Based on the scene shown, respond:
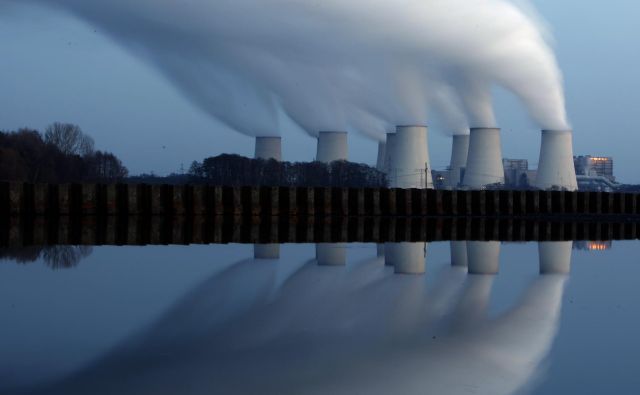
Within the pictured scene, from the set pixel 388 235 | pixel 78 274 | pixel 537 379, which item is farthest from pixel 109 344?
pixel 388 235

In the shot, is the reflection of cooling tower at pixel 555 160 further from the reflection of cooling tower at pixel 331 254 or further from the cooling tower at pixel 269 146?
the reflection of cooling tower at pixel 331 254

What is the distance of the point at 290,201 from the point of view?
72.8ft

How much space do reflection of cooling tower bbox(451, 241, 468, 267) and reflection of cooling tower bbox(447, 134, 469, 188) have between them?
106 ft

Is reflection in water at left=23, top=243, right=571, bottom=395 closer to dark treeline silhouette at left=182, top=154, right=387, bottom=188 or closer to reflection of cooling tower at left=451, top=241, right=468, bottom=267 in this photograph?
reflection of cooling tower at left=451, top=241, right=468, bottom=267

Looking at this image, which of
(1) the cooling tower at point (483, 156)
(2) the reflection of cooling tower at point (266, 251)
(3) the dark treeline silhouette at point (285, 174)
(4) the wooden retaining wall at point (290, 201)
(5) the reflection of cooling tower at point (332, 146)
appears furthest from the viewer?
(3) the dark treeline silhouette at point (285, 174)

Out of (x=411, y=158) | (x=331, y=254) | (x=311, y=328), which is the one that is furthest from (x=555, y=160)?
(x=311, y=328)

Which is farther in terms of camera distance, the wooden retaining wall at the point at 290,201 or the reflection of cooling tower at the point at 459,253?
the wooden retaining wall at the point at 290,201

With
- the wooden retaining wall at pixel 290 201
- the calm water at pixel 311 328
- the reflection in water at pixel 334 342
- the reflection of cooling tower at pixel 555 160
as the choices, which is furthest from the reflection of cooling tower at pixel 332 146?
the reflection in water at pixel 334 342

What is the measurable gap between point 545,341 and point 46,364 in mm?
2564

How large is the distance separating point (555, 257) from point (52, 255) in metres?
5.56

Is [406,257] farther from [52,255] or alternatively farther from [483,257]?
[52,255]

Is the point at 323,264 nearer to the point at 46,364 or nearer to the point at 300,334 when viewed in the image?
the point at 300,334

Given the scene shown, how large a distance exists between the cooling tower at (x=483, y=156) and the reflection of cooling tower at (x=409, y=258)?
2591 cm

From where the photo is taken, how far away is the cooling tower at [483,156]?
3903 centimetres
